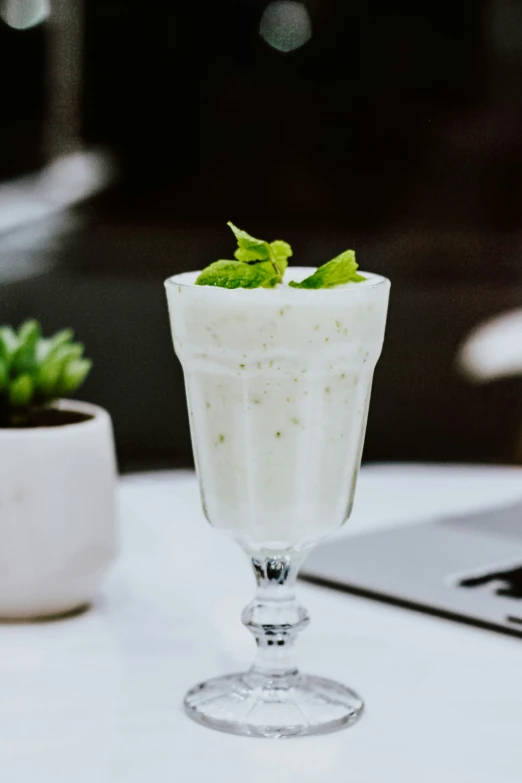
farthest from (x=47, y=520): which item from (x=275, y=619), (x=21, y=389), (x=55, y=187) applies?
(x=55, y=187)

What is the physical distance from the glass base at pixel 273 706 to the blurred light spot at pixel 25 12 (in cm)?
367

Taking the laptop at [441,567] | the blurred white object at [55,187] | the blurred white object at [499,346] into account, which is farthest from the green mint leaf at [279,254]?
the blurred white object at [55,187]

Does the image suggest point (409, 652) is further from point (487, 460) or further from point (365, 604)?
point (487, 460)

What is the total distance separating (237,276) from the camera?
2.21 ft

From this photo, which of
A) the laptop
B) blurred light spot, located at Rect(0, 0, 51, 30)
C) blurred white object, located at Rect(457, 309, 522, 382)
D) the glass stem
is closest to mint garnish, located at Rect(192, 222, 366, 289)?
the glass stem

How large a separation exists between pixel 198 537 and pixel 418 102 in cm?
346

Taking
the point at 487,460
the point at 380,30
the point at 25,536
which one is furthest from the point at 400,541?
the point at 380,30

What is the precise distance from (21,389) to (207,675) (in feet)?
0.88

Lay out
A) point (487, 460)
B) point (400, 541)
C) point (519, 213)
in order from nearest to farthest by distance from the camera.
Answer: point (400, 541) → point (487, 460) → point (519, 213)

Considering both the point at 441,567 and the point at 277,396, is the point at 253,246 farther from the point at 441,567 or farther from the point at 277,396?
the point at 441,567

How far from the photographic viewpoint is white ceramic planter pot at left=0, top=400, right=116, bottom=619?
2.80ft

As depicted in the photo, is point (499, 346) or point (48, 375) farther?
point (499, 346)

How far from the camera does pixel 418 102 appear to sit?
14.0ft

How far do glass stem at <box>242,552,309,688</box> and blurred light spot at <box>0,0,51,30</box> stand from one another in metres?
3.64
